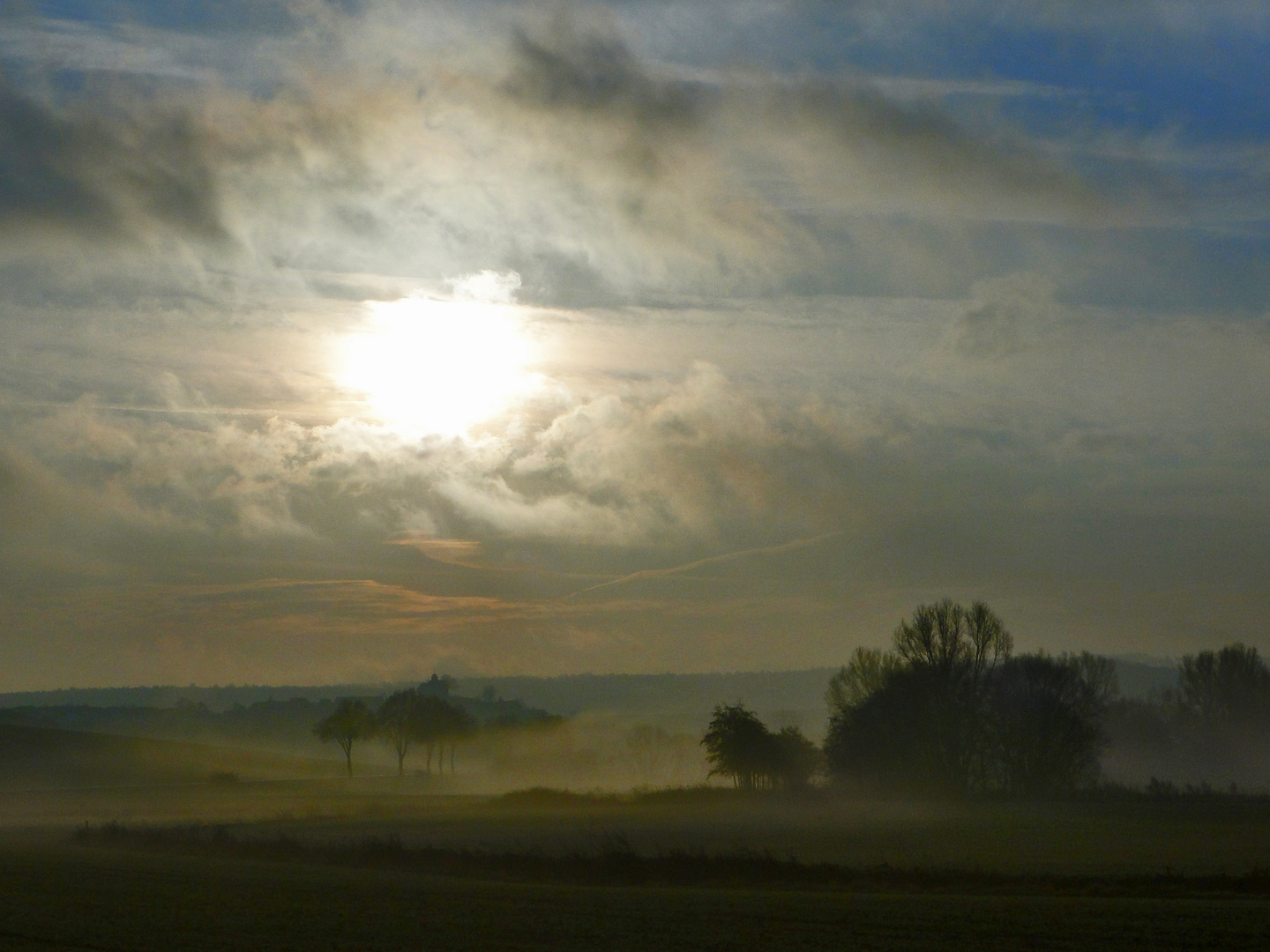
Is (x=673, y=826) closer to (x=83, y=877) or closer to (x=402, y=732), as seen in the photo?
(x=83, y=877)

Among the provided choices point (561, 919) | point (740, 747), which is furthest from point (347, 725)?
point (561, 919)

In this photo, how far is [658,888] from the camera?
34.3 m

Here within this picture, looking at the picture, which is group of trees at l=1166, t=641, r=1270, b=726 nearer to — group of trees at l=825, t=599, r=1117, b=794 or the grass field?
group of trees at l=825, t=599, r=1117, b=794

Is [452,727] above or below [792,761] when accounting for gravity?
above

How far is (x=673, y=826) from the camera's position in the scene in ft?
214

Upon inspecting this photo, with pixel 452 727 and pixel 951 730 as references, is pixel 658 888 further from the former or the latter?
pixel 452 727

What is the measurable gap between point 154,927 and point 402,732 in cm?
12554

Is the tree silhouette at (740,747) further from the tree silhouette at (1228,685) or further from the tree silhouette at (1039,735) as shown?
the tree silhouette at (1228,685)

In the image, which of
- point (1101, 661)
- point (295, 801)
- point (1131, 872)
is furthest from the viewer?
point (1101, 661)

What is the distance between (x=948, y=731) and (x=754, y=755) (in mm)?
17659

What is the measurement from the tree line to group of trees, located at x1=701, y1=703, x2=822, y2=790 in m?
0.10

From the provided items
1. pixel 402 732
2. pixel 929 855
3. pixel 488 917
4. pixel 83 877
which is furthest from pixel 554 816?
pixel 402 732

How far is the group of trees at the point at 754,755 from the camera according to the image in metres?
99.1

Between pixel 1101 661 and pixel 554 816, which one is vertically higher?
pixel 1101 661
